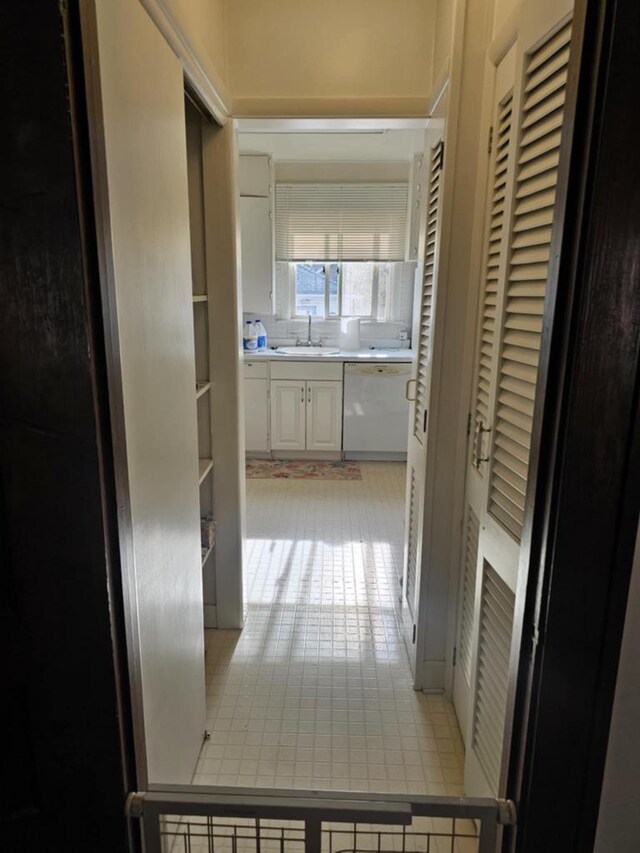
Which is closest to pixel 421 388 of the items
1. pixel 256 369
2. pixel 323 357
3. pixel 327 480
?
Result: pixel 327 480

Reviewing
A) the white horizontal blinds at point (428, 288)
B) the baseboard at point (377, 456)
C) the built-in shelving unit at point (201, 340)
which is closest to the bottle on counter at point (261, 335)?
the baseboard at point (377, 456)

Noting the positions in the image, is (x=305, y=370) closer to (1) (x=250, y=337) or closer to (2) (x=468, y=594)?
(1) (x=250, y=337)

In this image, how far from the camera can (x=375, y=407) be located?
477 cm

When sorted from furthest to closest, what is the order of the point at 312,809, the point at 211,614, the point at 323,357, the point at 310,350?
the point at 310,350 → the point at 323,357 → the point at 211,614 → the point at 312,809

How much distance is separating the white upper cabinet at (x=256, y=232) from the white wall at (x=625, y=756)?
14.2 feet

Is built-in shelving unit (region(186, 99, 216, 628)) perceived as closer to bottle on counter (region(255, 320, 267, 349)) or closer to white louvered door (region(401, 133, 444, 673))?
white louvered door (region(401, 133, 444, 673))

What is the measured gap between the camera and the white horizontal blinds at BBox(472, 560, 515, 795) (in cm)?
137

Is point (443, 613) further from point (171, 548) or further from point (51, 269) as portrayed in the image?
point (51, 269)

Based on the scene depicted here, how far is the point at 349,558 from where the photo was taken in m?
3.24

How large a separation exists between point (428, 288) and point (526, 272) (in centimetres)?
91

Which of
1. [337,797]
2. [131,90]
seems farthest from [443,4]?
[337,797]

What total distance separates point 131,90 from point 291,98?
116 cm

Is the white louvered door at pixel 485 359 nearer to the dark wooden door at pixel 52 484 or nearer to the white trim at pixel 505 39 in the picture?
the white trim at pixel 505 39

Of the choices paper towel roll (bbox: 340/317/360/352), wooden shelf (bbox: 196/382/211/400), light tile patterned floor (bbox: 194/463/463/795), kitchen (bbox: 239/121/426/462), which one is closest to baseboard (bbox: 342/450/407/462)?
kitchen (bbox: 239/121/426/462)
